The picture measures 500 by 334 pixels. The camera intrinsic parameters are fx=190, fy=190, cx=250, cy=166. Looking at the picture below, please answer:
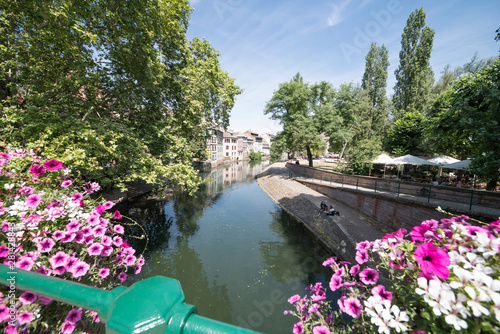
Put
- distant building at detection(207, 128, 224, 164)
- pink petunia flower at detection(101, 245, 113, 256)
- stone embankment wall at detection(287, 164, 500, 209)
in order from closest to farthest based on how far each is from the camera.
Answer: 1. pink petunia flower at detection(101, 245, 113, 256)
2. stone embankment wall at detection(287, 164, 500, 209)
3. distant building at detection(207, 128, 224, 164)

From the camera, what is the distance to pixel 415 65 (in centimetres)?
2678

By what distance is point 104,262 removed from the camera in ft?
6.88

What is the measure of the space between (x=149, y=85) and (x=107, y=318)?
11.0m

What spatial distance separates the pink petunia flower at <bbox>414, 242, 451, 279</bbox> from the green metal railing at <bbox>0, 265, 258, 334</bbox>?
40.5 inches

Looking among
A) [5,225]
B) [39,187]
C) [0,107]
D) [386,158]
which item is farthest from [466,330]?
[386,158]

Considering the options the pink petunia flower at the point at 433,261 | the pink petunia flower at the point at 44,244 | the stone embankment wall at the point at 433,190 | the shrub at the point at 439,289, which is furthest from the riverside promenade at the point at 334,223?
the pink petunia flower at the point at 44,244

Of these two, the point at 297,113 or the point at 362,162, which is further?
the point at 297,113

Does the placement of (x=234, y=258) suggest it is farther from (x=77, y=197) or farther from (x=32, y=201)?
(x=32, y=201)

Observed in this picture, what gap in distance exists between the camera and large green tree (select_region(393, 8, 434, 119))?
85.8 feet

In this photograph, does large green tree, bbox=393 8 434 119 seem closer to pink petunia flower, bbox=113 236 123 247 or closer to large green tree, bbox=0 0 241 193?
large green tree, bbox=0 0 241 193

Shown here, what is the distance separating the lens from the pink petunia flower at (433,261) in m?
0.99

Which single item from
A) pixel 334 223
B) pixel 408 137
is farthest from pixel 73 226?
pixel 408 137

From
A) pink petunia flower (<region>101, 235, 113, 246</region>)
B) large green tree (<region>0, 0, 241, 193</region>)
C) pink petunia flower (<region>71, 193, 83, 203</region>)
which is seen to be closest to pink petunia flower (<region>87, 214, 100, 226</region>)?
pink petunia flower (<region>101, 235, 113, 246</region>)

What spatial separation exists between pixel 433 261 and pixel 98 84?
11766 mm
